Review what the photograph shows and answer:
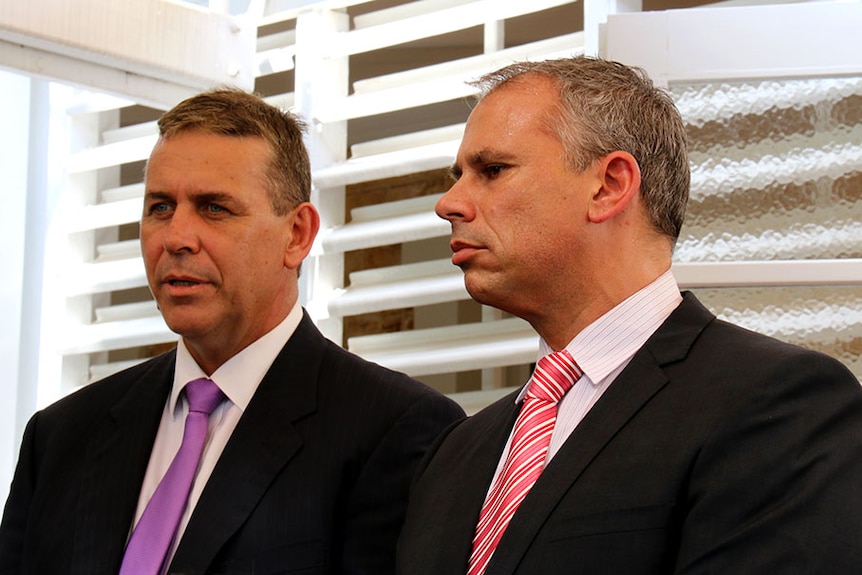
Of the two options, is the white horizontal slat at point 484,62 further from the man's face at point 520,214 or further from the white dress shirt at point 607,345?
the white dress shirt at point 607,345

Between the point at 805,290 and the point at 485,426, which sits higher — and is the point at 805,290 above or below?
above

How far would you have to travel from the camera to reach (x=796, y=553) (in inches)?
60.5

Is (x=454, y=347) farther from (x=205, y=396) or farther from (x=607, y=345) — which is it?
(x=607, y=345)

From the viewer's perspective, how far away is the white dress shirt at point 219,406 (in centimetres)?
227

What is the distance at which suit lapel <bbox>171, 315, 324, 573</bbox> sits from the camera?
2107 millimetres

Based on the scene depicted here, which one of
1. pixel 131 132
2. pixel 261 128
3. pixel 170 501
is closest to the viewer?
pixel 170 501

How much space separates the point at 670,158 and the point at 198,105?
88 centimetres

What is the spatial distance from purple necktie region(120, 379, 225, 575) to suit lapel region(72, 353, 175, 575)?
0.13ft

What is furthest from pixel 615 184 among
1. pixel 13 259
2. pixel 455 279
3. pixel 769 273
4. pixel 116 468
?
pixel 13 259

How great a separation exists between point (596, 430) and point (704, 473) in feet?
0.58

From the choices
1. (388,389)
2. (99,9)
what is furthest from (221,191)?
(99,9)

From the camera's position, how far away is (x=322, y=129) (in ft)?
11.2

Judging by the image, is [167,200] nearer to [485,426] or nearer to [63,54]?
[485,426]

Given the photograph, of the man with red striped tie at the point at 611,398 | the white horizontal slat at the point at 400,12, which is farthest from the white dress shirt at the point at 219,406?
the white horizontal slat at the point at 400,12
